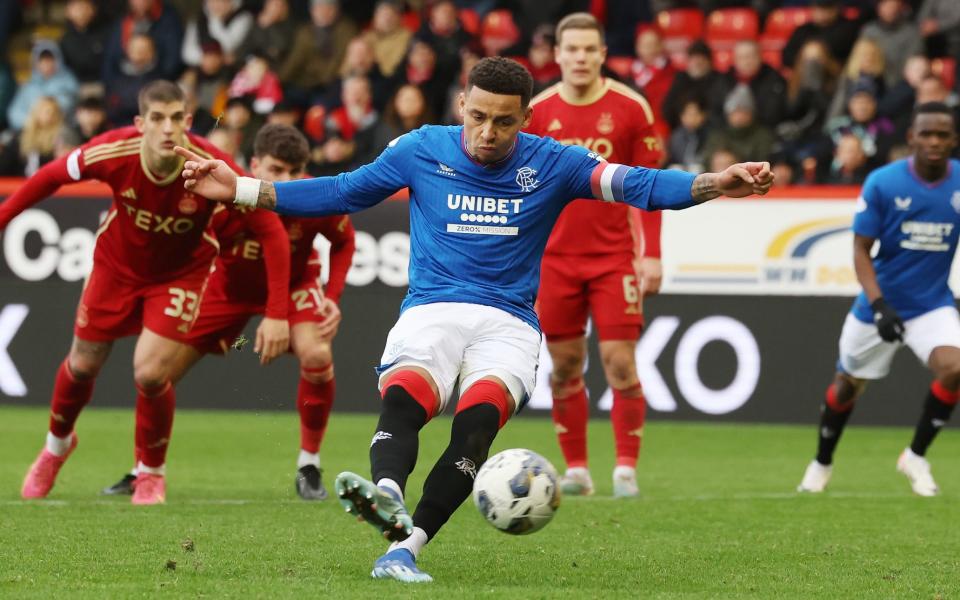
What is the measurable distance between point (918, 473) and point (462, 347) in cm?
457

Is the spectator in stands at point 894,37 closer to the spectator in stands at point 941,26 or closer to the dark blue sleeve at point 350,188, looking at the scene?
the spectator in stands at point 941,26

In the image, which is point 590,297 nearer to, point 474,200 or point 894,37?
point 474,200

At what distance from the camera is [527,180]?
6.46 m

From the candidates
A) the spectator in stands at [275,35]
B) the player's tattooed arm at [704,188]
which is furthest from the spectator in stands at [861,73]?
the player's tattooed arm at [704,188]

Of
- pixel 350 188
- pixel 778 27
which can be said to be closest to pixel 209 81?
pixel 778 27

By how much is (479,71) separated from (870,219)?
4298 millimetres

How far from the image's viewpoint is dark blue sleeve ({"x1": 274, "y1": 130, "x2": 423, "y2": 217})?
636 centimetres

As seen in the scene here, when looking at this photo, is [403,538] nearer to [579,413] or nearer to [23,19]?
[579,413]

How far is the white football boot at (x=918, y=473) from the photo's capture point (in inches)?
385

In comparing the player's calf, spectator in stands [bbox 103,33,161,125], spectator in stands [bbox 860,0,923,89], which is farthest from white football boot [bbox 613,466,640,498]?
spectator in stands [bbox 103,33,161,125]

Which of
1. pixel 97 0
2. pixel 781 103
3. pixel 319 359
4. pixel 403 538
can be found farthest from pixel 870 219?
pixel 97 0

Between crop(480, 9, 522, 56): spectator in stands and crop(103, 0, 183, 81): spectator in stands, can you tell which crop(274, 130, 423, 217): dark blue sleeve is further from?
crop(103, 0, 183, 81): spectator in stands

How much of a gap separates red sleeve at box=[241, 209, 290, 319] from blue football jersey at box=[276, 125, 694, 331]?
1911mm

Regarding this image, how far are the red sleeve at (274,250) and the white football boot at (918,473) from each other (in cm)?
406
